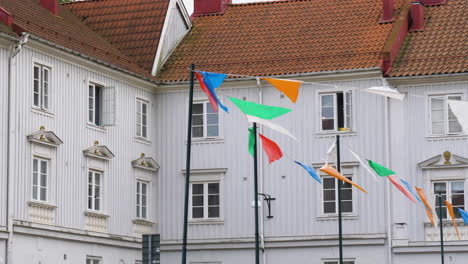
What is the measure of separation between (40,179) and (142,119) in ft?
27.8

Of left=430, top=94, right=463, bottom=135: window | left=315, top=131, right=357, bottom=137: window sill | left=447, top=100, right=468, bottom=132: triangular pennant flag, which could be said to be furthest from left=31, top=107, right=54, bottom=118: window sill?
left=447, top=100, right=468, bottom=132: triangular pennant flag

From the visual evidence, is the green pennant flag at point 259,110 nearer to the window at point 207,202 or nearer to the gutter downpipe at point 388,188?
the gutter downpipe at point 388,188

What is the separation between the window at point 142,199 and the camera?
5109 centimetres

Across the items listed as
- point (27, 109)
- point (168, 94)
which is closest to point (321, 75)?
point (168, 94)

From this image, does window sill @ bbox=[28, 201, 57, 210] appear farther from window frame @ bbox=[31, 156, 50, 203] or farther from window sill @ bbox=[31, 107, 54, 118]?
window sill @ bbox=[31, 107, 54, 118]

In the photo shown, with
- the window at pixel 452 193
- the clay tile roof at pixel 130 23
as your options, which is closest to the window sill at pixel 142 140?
the clay tile roof at pixel 130 23

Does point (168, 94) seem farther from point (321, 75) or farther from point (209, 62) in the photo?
point (321, 75)

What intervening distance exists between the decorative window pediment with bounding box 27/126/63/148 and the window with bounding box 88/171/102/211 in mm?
2803

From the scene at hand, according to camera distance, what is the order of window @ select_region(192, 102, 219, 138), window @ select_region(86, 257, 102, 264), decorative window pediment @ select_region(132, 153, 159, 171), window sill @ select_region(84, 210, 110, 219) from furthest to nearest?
1. window @ select_region(192, 102, 219, 138)
2. decorative window pediment @ select_region(132, 153, 159, 171)
3. window @ select_region(86, 257, 102, 264)
4. window sill @ select_region(84, 210, 110, 219)

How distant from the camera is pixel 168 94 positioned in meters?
52.7

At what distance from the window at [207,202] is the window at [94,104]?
5.60 metres

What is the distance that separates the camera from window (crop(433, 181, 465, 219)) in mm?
49219

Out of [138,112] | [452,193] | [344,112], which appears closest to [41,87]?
[138,112]

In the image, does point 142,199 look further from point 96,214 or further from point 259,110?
point 259,110
